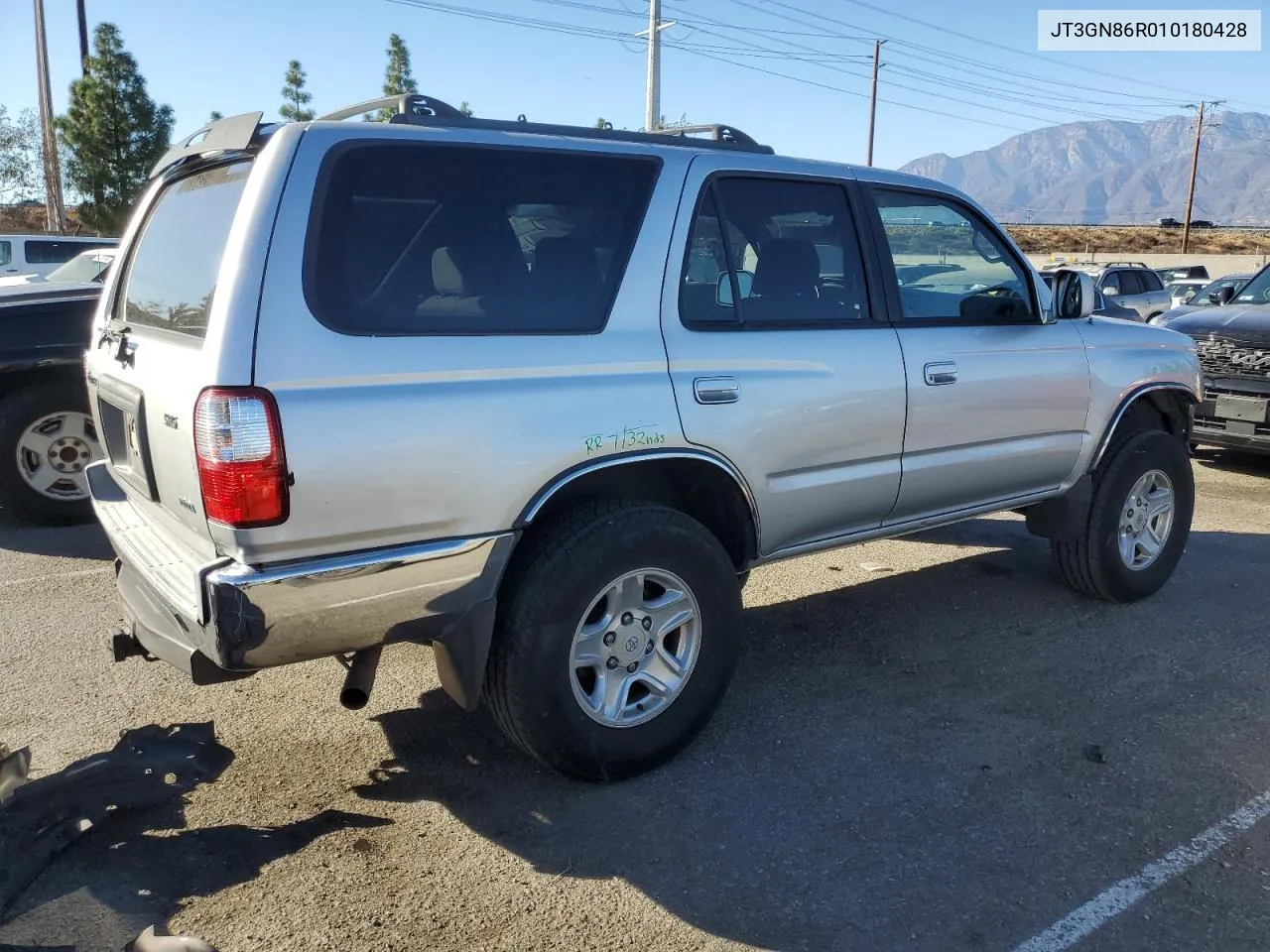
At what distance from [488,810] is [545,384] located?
1.35 m

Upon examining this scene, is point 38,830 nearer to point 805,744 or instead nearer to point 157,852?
point 157,852

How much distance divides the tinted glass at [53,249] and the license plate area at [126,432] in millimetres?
15036

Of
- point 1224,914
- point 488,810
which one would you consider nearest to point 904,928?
point 1224,914

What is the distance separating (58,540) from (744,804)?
4828mm

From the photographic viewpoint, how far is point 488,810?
3.22 meters

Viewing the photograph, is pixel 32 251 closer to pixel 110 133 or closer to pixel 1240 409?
pixel 110 133

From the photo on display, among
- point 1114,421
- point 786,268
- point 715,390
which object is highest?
point 786,268

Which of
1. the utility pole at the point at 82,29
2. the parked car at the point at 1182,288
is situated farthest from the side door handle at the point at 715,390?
the utility pole at the point at 82,29

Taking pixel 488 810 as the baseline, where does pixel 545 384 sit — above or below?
above

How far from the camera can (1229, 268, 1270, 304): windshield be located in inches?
364

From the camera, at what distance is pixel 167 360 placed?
284 cm

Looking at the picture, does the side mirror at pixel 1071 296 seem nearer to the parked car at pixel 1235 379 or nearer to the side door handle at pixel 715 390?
the side door handle at pixel 715 390

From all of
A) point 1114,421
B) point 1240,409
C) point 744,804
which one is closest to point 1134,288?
point 1240,409

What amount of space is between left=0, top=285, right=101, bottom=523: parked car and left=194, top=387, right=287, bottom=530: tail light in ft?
13.1
